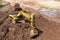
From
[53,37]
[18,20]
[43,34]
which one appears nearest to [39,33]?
[43,34]

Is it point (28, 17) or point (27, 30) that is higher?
point (28, 17)

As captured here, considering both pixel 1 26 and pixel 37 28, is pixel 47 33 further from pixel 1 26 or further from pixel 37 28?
pixel 1 26

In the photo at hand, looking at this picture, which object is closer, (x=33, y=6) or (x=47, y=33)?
(x=47, y=33)

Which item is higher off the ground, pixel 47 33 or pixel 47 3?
pixel 47 3

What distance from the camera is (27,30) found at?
11.9ft

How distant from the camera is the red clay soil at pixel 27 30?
11.1 ft

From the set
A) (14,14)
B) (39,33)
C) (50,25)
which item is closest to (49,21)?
(50,25)

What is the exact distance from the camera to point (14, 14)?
4207 millimetres

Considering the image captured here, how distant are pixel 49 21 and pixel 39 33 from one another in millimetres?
443

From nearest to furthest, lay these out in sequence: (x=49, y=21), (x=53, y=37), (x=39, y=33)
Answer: (x=53, y=37)
(x=39, y=33)
(x=49, y=21)

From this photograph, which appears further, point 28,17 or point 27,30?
point 28,17

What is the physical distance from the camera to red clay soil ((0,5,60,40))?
339cm

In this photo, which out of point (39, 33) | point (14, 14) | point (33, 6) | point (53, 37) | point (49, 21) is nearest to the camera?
point (53, 37)

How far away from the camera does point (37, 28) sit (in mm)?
3598
